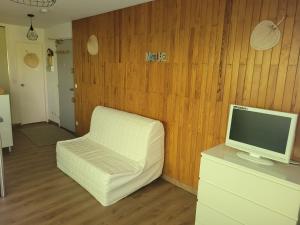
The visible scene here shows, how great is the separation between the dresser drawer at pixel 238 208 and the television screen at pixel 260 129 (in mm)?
472

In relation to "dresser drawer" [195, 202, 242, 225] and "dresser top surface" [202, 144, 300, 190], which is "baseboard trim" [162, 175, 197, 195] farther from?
"dresser top surface" [202, 144, 300, 190]

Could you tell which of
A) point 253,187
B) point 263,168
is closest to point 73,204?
point 253,187

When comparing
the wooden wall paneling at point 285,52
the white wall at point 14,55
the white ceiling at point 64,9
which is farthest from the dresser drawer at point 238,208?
the white wall at point 14,55

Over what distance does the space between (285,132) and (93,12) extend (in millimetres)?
3271

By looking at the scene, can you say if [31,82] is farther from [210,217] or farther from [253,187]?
[253,187]

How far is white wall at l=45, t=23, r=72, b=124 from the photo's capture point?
4727 millimetres

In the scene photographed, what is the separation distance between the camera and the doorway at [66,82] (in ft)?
15.9

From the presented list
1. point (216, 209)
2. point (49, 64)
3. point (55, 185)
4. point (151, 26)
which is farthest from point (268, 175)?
point (49, 64)

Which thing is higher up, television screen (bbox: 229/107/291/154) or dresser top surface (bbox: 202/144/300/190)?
television screen (bbox: 229/107/291/154)

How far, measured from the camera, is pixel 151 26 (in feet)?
9.90

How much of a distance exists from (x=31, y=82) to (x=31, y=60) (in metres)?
0.53

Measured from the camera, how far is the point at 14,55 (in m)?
5.14

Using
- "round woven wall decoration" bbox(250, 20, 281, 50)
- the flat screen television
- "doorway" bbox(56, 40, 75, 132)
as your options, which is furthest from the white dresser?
"doorway" bbox(56, 40, 75, 132)

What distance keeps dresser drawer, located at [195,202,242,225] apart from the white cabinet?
3.32 m
